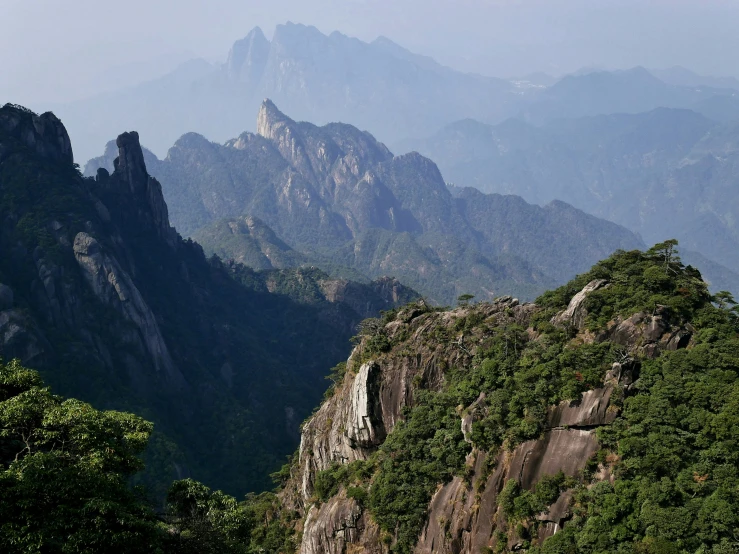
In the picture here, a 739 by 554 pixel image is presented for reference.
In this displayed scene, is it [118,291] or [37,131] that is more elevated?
[37,131]

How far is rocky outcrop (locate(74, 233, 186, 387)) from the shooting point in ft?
350

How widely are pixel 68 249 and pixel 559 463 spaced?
3631 inches

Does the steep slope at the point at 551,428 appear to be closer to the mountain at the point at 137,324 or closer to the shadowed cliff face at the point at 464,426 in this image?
the shadowed cliff face at the point at 464,426

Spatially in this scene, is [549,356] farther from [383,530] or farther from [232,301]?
[232,301]

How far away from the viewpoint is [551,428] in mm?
40938

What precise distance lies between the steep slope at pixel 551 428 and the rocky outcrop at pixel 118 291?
207 ft

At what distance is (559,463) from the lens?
3928 cm

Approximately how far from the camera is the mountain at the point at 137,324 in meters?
98.4

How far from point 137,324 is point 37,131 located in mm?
41427

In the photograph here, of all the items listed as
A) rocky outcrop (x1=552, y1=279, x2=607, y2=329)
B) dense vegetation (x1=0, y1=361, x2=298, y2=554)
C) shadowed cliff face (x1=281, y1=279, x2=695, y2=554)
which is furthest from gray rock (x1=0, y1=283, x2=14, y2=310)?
rocky outcrop (x1=552, y1=279, x2=607, y2=329)

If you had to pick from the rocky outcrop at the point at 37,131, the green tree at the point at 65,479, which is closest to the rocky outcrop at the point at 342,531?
the green tree at the point at 65,479

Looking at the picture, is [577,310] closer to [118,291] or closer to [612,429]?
[612,429]

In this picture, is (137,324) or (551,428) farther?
(137,324)

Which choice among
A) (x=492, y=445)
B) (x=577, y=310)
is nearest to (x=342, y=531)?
(x=492, y=445)
